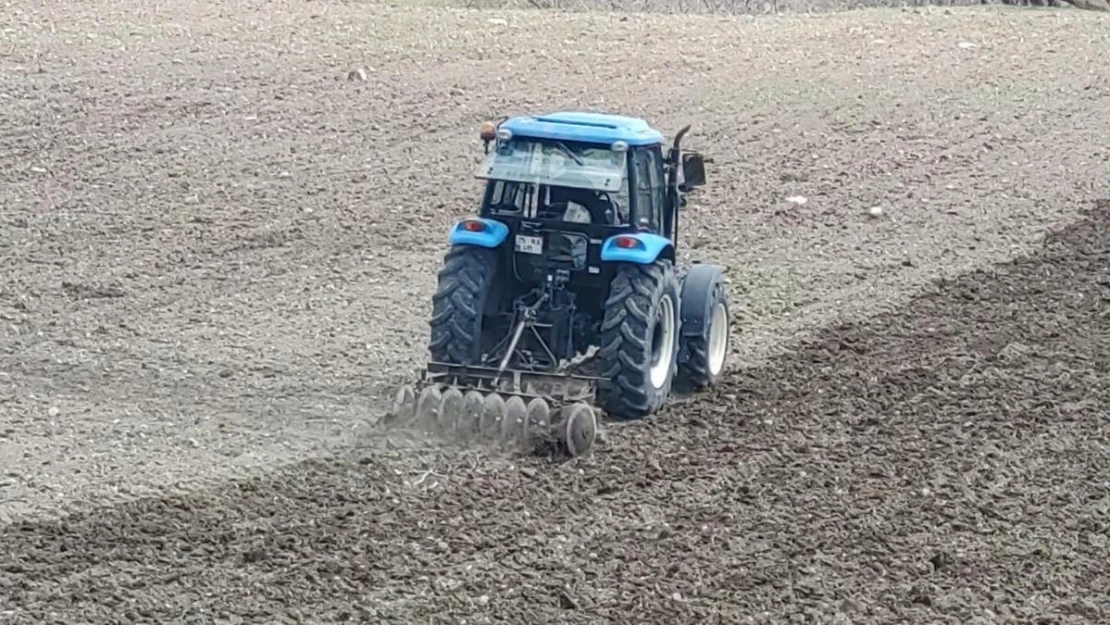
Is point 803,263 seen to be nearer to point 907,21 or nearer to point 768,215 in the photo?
point 768,215

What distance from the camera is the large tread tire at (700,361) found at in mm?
9758

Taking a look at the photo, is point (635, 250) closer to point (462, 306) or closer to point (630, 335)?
point (630, 335)

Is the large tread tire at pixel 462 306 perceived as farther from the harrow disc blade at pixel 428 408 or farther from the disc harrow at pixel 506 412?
the harrow disc blade at pixel 428 408

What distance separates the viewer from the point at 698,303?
9.76 meters

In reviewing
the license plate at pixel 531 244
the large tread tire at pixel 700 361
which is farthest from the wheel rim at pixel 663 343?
the license plate at pixel 531 244

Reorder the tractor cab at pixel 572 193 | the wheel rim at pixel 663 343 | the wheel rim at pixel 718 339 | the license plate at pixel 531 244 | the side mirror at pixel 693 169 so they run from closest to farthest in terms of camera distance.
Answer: the tractor cab at pixel 572 193 → the license plate at pixel 531 244 → the wheel rim at pixel 663 343 → the side mirror at pixel 693 169 → the wheel rim at pixel 718 339

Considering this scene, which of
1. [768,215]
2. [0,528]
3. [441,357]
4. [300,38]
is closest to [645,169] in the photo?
[441,357]

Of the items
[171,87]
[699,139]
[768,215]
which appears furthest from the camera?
[171,87]

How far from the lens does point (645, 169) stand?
9438 mm

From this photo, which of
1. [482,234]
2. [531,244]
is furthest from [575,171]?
[482,234]

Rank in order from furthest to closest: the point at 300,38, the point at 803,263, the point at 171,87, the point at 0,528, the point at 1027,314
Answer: the point at 300,38, the point at 171,87, the point at 803,263, the point at 1027,314, the point at 0,528

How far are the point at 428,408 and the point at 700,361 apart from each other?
1802 millimetres

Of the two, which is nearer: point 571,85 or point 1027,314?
point 1027,314

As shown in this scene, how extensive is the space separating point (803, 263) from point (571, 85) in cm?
611
